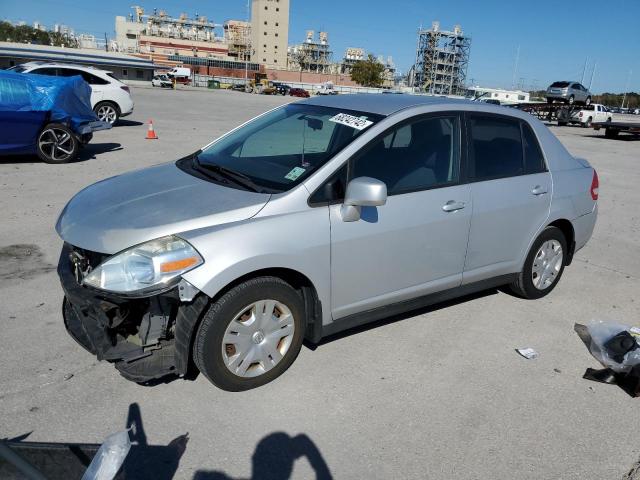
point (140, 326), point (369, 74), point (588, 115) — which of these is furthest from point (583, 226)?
point (369, 74)

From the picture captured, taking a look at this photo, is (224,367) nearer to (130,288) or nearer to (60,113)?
(130,288)

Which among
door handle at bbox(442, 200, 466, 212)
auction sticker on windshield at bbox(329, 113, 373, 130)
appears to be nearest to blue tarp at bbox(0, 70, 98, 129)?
auction sticker on windshield at bbox(329, 113, 373, 130)

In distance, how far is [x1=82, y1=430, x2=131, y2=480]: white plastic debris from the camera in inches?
86.4

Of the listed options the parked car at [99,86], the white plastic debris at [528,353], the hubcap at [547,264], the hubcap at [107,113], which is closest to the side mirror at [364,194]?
the white plastic debris at [528,353]

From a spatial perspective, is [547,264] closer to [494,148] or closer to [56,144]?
[494,148]

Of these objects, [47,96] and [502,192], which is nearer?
[502,192]

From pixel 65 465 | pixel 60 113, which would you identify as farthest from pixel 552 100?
pixel 65 465

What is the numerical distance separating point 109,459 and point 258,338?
1115 millimetres

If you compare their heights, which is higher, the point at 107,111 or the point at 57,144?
the point at 107,111

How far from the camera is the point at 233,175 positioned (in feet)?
11.9

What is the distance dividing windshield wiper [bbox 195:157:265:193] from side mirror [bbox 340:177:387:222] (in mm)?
549

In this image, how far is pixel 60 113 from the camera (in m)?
9.80

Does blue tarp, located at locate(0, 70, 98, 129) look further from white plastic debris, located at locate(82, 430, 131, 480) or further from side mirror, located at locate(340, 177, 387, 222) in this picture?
white plastic debris, located at locate(82, 430, 131, 480)

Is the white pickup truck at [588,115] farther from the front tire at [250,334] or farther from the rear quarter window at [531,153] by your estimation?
the front tire at [250,334]
